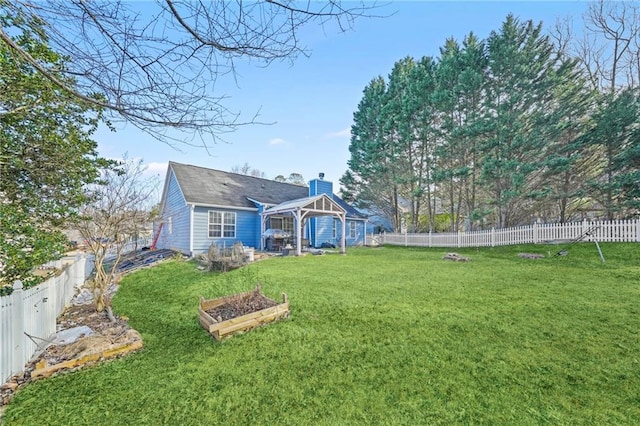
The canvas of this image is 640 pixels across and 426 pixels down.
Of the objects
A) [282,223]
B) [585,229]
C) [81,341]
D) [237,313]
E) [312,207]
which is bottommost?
[81,341]

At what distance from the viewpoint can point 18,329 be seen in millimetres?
2941

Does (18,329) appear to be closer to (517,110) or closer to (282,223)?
(282,223)

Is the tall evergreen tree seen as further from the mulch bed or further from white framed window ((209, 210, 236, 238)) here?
the mulch bed

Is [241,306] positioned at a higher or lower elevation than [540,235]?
lower

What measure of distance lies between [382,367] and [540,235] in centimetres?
1307

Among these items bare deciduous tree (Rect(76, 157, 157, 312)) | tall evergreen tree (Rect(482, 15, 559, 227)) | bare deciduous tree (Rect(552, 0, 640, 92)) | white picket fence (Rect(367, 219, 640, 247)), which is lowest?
white picket fence (Rect(367, 219, 640, 247))

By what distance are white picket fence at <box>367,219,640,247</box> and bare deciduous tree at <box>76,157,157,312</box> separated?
14633mm

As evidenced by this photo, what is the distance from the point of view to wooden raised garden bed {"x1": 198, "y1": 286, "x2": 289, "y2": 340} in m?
3.61

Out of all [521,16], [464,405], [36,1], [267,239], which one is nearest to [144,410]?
[464,405]

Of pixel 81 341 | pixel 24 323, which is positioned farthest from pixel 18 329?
pixel 81 341

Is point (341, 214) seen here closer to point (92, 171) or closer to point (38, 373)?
point (92, 171)

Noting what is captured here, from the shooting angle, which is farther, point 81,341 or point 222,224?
point 222,224

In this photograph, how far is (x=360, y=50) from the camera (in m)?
3.43

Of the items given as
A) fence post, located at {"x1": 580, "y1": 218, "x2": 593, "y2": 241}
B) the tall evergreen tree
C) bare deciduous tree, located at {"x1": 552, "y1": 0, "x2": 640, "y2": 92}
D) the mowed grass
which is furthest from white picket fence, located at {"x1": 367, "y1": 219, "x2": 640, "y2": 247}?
bare deciduous tree, located at {"x1": 552, "y1": 0, "x2": 640, "y2": 92}
